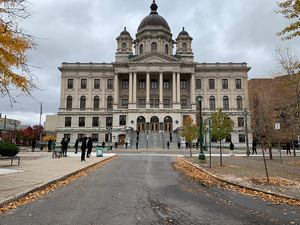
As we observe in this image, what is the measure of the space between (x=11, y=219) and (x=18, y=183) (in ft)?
11.9

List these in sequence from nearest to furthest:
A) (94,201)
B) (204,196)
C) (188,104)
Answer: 1. (94,201)
2. (204,196)
3. (188,104)

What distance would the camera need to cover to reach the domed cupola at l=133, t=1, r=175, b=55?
59062mm

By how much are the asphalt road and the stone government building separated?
145 feet

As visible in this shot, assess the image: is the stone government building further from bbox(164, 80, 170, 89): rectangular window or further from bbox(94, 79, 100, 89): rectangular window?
bbox(164, 80, 170, 89): rectangular window

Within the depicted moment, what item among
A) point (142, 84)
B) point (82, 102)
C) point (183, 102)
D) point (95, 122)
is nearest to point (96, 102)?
point (82, 102)

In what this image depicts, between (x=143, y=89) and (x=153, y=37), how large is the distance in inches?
588

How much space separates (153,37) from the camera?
59312 mm

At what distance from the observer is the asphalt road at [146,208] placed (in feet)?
15.5

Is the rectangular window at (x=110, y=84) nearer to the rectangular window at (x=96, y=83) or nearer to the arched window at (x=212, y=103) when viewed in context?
the rectangular window at (x=96, y=83)

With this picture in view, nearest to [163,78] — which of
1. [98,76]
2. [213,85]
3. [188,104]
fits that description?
[188,104]

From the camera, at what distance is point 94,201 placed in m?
6.14

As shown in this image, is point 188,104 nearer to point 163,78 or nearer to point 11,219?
point 163,78

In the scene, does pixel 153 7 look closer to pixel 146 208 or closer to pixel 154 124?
pixel 154 124

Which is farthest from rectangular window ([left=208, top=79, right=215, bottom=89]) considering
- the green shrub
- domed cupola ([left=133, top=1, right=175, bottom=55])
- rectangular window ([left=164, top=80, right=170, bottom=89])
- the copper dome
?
the green shrub
